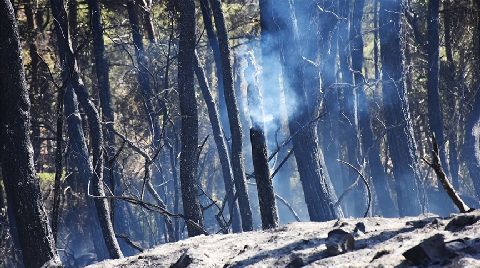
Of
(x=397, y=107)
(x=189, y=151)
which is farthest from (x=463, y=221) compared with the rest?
(x=397, y=107)

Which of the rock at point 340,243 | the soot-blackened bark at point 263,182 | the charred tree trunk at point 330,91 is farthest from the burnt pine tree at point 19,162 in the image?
the charred tree trunk at point 330,91

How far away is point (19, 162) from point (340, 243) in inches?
190

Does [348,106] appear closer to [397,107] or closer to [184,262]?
[397,107]

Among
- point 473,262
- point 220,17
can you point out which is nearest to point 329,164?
point 220,17

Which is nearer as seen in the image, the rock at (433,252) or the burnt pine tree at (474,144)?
the rock at (433,252)

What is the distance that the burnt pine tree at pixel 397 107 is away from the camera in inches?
679

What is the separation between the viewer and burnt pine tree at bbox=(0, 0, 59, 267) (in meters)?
8.73

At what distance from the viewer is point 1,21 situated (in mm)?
8891

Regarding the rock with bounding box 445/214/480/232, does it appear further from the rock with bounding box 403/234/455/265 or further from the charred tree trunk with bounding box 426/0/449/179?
the charred tree trunk with bounding box 426/0/449/179

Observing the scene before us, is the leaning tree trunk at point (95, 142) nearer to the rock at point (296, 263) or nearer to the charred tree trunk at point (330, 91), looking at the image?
the charred tree trunk at point (330, 91)

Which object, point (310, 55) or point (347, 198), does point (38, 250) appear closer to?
point (310, 55)

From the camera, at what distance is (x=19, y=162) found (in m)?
8.73

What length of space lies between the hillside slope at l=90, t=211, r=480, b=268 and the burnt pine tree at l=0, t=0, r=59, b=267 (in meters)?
1.46

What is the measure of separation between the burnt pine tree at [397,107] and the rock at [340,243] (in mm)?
11101
